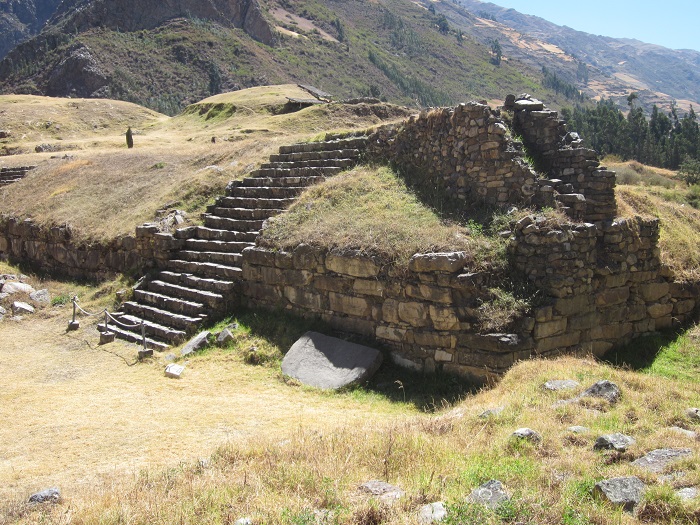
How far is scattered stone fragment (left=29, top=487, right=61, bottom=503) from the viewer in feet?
15.3

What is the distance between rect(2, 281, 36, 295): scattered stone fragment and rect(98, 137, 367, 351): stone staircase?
4.03m

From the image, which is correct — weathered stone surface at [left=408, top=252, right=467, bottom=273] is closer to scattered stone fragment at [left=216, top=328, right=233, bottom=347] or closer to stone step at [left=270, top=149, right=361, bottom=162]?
scattered stone fragment at [left=216, top=328, right=233, bottom=347]

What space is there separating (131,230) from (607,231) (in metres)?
11.3

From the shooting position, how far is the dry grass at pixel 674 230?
33.5 feet

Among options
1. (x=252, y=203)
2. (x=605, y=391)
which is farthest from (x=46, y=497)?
(x=252, y=203)

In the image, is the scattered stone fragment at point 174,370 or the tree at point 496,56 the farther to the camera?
the tree at point 496,56

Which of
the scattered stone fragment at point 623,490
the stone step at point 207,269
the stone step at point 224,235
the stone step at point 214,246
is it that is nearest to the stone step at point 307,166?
the stone step at point 224,235

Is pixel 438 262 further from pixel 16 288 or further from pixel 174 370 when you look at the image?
pixel 16 288

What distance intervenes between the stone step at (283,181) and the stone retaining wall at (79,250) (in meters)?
2.50

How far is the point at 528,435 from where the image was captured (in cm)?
481

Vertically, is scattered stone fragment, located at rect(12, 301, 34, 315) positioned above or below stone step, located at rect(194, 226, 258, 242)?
below

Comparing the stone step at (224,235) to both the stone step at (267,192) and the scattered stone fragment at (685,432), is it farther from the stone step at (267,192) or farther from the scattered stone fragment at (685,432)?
the scattered stone fragment at (685,432)

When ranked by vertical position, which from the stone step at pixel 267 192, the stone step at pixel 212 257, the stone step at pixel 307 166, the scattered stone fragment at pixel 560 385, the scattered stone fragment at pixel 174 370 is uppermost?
the stone step at pixel 307 166

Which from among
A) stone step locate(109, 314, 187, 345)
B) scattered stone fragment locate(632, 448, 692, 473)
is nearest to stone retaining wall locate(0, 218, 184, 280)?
stone step locate(109, 314, 187, 345)
